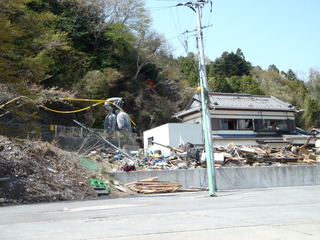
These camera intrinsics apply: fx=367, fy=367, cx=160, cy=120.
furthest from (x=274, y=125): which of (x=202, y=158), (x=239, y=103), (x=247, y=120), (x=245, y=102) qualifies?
(x=202, y=158)

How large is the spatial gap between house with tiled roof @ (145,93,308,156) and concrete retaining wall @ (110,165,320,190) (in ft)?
39.0

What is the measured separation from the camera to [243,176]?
22938mm

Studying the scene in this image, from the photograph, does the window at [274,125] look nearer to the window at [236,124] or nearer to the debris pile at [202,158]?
the window at [236,124]

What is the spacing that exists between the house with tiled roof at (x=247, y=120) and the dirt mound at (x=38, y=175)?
16090mm

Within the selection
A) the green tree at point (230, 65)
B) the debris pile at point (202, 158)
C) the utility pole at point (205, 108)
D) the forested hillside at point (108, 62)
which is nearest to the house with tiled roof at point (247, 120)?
the forested hillside at point (108, 62)

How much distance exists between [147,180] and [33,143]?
6727 mm

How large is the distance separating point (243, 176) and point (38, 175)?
485 inches

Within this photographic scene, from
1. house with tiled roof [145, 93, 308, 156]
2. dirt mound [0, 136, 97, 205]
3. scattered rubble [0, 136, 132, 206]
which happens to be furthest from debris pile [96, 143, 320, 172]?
house with tiled roof [145, 93, 308, 156]

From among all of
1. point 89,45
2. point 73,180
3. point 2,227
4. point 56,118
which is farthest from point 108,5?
point 2,227

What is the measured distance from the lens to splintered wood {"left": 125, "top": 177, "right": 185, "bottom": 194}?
19.8 metres

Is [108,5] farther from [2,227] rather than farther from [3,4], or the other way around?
[2,227]

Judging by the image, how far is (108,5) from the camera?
4569 centimetres

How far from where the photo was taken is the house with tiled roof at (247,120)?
37.9 meters

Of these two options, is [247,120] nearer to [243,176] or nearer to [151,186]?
[243,176]
